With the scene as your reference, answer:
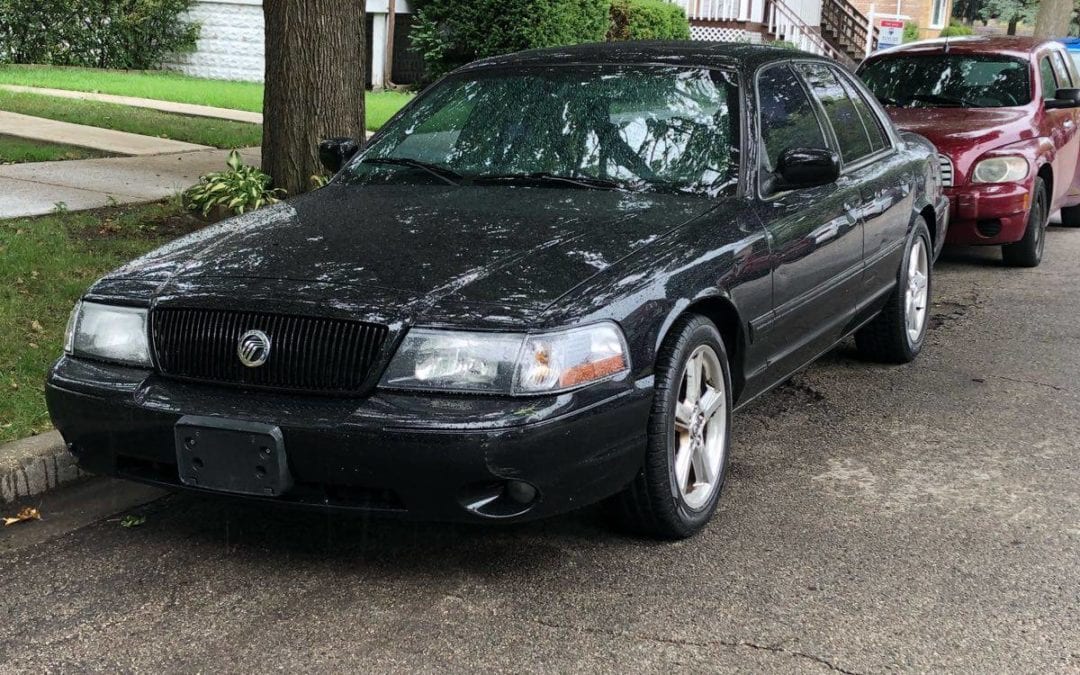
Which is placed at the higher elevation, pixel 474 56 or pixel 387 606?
pixel 474 56

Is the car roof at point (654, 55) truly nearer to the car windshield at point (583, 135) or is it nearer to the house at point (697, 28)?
the car windshield at point (583, 135)

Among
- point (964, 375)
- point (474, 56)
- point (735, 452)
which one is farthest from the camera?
point (474, 56)

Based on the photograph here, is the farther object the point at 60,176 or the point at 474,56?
the point at 474,56

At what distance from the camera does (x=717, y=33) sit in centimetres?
2870

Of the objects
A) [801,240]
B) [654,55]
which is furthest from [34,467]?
[801,240]

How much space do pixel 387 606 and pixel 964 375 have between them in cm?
381

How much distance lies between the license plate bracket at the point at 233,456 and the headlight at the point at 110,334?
14.2 inches

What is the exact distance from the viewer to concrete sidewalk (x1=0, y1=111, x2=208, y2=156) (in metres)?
11.8

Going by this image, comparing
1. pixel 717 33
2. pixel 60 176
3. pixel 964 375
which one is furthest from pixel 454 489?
pixel 717 33

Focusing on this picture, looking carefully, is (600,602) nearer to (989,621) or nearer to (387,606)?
(387,606)

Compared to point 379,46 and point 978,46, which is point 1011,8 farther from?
point 978,46

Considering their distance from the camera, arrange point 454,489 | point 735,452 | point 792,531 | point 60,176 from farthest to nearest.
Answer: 1. point 60,176
2. point 735,452
3. point 792,531
4. point 454,489

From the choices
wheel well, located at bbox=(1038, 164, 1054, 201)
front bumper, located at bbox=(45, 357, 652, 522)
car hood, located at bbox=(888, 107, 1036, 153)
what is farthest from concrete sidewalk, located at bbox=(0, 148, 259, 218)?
wheel well, located at bbox=(1038, 164, 1054, 201)

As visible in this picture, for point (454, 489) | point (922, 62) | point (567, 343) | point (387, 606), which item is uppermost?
point (922, 62)
